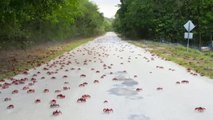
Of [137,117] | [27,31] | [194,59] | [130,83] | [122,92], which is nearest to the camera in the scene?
[137,117]

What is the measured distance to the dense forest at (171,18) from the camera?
168 ft

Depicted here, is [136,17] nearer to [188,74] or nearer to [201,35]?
[201,35]

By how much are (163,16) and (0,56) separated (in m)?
36.7

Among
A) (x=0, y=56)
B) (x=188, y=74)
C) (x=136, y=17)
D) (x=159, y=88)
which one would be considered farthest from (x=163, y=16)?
(x=159, y=88)

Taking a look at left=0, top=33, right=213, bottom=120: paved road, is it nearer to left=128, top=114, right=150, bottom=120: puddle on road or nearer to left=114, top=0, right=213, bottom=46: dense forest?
left=128, top=114, right=150, bottom=120: puddle on road

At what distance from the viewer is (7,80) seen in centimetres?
1402

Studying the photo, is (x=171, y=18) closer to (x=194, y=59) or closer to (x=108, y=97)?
(x=194, y=59)

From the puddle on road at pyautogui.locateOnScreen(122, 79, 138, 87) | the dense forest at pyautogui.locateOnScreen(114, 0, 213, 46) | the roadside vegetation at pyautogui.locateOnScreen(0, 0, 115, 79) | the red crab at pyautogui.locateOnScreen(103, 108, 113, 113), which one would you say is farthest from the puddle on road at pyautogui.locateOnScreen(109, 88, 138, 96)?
the dense forest at pyautogui.locateOnScreen(114, 0, 213, 46)

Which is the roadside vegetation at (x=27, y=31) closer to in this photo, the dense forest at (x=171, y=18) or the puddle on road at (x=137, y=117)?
the puddle on road at (x=137, y=117)

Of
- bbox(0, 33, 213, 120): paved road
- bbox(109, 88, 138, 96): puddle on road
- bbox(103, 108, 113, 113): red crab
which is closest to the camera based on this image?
bbox(0, 33, 213, 120): paved road

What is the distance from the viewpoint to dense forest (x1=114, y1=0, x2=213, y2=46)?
51.2 metres

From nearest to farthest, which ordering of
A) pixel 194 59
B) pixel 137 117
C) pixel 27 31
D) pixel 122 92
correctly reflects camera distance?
pixel 137 117
pixel 122 92
pixel 194 59
pixel 27 31

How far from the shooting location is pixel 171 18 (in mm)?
54750

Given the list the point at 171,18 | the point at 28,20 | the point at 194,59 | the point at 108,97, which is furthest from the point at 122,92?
the point at 171,18
